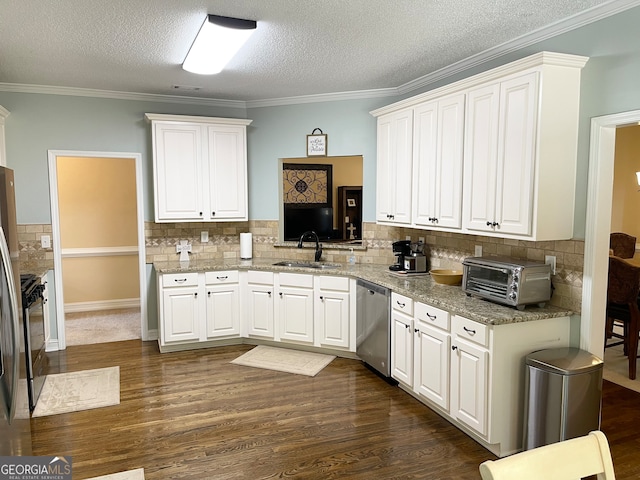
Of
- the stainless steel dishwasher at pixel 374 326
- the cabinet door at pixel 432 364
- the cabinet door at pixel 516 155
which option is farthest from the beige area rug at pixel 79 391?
the cabinet door at pixel 516 155

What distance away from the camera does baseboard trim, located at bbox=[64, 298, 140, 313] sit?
21.6 feet

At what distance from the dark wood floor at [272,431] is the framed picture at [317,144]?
2.41 metres

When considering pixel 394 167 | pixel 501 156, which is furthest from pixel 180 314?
pixel 501 156

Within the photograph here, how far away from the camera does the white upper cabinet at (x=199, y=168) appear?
4914 mm

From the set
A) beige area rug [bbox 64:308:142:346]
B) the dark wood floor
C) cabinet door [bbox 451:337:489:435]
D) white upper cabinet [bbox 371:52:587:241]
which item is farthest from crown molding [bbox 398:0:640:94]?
beige area rug [bbox 64:308:142:346]

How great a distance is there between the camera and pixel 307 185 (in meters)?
7.20

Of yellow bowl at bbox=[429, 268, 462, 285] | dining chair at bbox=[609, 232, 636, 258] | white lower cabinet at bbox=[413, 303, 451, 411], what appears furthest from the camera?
dining chair at bbox=[609, 232, 636, 258]

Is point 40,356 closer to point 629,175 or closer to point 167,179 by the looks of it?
point 167,179

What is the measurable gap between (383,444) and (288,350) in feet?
6.58

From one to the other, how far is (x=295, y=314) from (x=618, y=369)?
10.3ft

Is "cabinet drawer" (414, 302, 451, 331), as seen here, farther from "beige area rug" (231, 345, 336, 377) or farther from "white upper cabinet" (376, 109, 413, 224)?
"beige area rug" (231, 345, 336, 377)

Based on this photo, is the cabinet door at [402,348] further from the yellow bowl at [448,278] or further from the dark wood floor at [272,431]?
the yellow bowl at [448,278]

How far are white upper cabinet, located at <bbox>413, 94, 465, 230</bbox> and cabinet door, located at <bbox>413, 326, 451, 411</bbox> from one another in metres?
Result: 0.88

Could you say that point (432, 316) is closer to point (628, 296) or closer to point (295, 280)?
point (295, 280)
